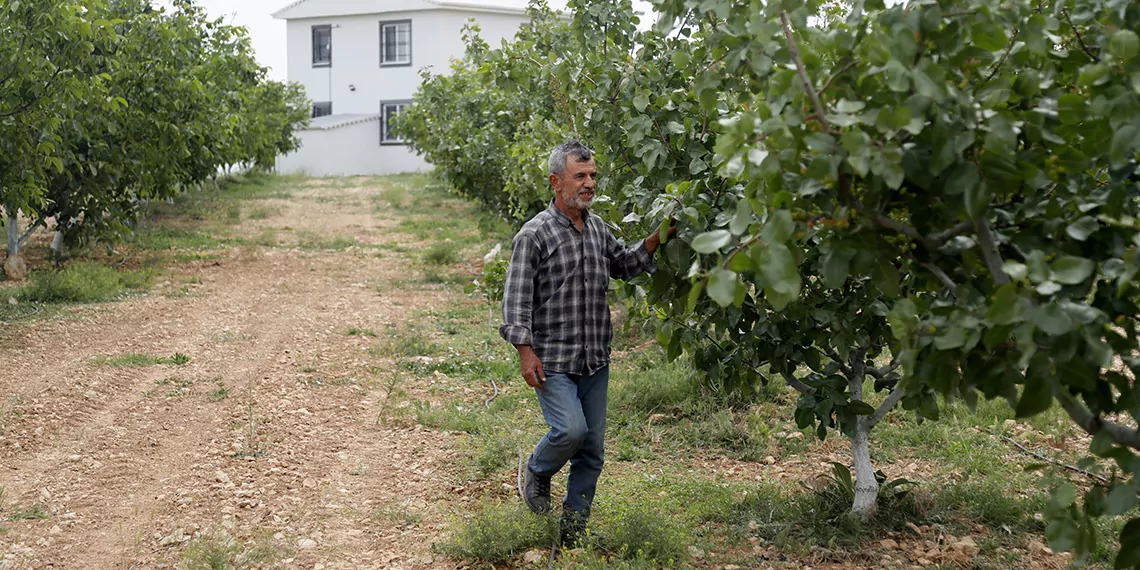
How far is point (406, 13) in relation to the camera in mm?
36188

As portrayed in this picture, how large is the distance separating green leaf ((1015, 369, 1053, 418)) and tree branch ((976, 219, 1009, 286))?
0.23 m

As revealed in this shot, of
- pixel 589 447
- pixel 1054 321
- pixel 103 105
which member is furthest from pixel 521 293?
pixel 103 105

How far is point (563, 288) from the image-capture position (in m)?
4.38

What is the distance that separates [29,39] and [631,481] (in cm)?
605

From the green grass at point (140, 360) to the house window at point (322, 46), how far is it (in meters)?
31.0

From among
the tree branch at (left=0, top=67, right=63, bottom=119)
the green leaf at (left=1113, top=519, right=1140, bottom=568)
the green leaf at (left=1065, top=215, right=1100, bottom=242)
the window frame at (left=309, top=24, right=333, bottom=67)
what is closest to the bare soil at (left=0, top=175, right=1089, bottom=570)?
the green leaf at (left=1113, top=519, right=1140, bottom=568)

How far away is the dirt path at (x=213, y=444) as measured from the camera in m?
4.91

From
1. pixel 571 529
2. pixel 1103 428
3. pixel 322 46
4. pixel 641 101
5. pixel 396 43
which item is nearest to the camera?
pixel 1103 428

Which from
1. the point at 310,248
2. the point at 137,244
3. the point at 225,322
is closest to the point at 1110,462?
A: the point at 225,322

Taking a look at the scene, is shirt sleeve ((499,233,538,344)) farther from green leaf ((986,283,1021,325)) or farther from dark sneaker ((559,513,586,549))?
green leaf ((986,283,1021,325))

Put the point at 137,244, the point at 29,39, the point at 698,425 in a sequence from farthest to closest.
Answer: the point at 137,244
the point at 29,39
the point at 698,425

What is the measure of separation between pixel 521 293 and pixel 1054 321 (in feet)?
8.25

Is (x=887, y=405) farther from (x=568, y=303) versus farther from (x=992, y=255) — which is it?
(x=992, y=255)

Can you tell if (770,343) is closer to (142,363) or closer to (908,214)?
(908,214)
